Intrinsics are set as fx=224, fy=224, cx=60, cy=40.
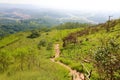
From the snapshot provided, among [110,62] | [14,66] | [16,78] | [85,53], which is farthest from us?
[85,53]

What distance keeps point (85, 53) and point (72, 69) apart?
28.2ft

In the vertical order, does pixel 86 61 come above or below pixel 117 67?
below

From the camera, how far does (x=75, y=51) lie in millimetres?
60469

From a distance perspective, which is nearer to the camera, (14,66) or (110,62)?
(110,62)

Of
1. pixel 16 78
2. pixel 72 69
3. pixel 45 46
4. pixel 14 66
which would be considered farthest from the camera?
pixel 45 46

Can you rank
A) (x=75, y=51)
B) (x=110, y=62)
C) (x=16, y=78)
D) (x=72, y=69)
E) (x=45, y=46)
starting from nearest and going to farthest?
1. (x=110, y=62)
2. (x=16, y=78)
3. (x=72, y=69)
4. (x=75, y=51)
5. (x=45, y=46)

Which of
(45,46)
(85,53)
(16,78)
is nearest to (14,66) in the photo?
(16,78)

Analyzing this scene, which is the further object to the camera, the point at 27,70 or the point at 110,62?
the point at 27,70

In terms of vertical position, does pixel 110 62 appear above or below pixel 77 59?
above

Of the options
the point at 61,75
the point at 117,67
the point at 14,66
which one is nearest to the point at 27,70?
the point at 14,66

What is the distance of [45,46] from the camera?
8106 cm

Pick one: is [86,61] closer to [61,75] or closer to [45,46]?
[61,75]

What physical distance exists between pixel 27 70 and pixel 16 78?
254 inches

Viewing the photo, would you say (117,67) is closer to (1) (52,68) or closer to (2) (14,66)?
(1) (52,68)
